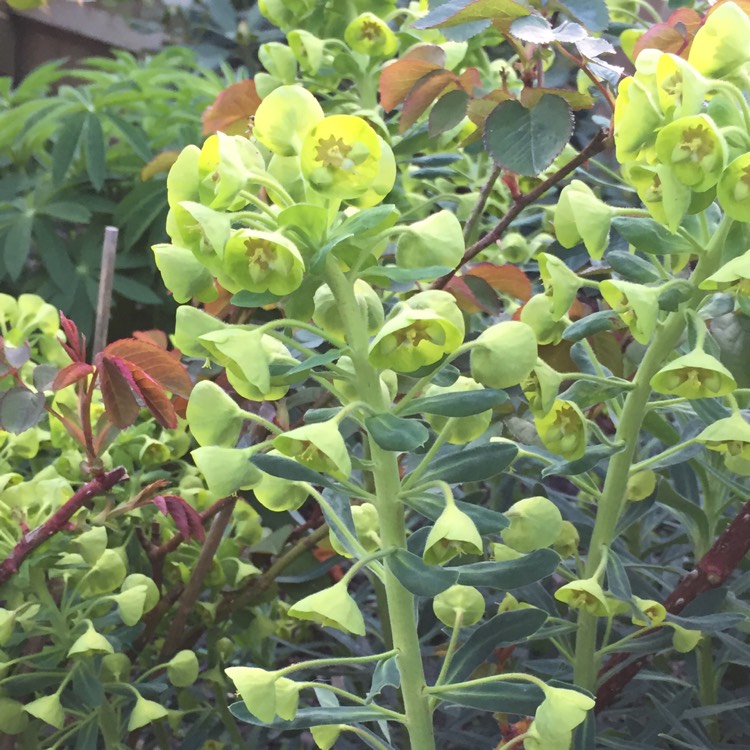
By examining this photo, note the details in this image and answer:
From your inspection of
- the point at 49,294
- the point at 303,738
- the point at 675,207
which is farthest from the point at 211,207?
the point at 49,294

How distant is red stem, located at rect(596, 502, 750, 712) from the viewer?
0.61 m

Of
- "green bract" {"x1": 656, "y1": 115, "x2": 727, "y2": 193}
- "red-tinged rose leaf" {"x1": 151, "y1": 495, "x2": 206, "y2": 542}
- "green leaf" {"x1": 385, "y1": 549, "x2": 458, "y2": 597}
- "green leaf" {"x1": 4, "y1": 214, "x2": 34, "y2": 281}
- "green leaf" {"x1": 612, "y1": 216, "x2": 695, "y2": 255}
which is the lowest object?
"green leaf" {"x1": 4, "y1": 214, "x2": 34, "y2": 281}

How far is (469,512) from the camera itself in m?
0.49

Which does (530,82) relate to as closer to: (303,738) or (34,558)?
(34,558)

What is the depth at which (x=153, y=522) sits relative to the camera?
0.84 metres

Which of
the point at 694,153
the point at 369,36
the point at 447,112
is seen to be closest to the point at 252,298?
the point at 694,153

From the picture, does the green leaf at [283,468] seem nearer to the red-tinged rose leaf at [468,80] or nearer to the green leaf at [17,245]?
the red-tinged rose leaf at [468,80]

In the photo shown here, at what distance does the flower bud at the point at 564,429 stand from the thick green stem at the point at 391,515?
4.3 inches

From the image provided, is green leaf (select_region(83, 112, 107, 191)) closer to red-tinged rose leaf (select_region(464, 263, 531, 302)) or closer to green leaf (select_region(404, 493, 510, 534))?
red-tinged rose leaf (select_region(464, 263, 531, 302))

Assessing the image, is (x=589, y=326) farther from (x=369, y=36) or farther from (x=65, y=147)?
(x=65, y=147)

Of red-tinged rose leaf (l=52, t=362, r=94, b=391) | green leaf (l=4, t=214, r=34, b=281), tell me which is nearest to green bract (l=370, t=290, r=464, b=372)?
red-tinged rose leaf (l=52, t=362, r=94, b=391)

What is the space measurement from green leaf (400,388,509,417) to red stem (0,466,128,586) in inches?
11.0

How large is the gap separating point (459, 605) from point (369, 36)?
575 mm

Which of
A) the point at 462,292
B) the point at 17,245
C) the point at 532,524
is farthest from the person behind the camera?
the point at 17,245
